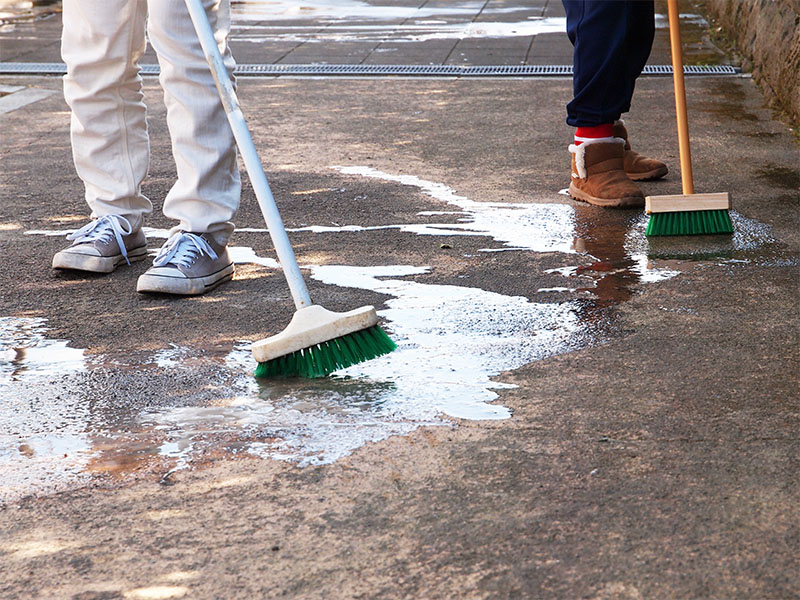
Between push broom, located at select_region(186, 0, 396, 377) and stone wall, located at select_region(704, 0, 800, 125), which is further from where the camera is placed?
stone wall, located at select_region(704, 0, 800, 125)

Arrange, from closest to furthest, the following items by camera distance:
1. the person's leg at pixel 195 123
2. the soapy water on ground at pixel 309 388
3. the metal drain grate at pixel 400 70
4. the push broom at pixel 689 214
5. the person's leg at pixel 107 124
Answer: the soapy water on ground at pixel 309 388 → the person's leg at pixel 195 123 → the person's leg at pixel 107 124 → the push broom at pixel 689 214 → the metal drain grate at pixel 400 70

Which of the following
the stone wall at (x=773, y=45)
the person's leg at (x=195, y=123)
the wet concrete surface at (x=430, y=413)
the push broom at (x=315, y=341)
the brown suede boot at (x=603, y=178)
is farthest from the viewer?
the stone wall at (x=773, y=45)

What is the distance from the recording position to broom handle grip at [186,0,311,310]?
2.39m

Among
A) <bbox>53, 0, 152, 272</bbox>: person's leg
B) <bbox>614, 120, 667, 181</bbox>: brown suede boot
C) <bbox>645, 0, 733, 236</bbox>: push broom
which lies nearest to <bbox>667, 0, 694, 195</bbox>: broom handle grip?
<bbox>645, 0, 733, 236</bbox>: push broom

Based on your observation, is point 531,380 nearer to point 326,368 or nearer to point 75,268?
point 326,368

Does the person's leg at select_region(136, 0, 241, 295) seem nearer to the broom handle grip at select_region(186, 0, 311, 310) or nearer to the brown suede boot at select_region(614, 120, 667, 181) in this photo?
the broom handle grip at select_region(186, 0, 311, 310)

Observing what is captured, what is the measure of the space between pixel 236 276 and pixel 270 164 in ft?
4.63

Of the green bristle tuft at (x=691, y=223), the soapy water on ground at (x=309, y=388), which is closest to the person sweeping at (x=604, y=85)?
the green bristle tuft at (x=691, y=223)

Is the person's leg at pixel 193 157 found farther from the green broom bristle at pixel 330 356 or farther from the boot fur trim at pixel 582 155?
the boot fur trim at pixel 582 155

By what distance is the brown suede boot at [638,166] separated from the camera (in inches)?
158

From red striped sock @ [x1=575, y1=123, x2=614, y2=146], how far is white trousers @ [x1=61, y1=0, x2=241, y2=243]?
1.34 metres

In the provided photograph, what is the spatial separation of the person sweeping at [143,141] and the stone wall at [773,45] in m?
2.86

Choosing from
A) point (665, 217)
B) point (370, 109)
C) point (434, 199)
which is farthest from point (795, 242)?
point (370, 109)

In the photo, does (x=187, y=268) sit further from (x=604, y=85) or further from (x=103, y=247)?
(x=604, y=85)
